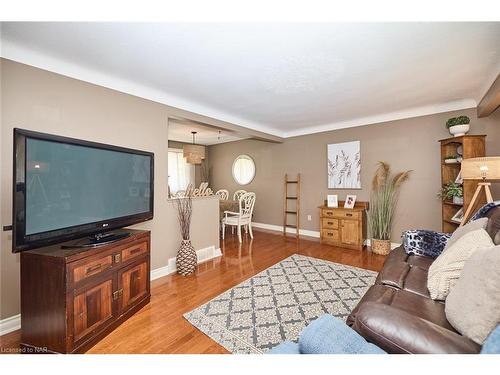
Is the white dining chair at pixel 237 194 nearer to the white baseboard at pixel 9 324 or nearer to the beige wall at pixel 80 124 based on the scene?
the beige wall at pixel 80 124

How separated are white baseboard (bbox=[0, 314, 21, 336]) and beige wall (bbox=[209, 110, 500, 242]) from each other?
4.43 m

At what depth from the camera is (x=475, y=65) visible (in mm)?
2156

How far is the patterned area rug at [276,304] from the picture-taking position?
1646 millimetres

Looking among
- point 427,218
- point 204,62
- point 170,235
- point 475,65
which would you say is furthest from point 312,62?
point 427,218

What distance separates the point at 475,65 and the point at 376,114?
1.57 m

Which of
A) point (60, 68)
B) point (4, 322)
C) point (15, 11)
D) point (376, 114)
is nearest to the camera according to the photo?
point (15, 11)

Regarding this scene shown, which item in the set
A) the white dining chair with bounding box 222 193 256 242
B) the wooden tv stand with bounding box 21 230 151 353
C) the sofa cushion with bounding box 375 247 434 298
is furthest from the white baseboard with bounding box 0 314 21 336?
the white dining chair with bounding box 222 193 256 242

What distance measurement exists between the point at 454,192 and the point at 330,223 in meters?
1.79

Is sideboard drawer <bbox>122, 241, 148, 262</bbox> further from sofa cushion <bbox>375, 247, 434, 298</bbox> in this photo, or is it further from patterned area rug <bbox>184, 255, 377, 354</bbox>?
sofa cushion <bbox>375, 247, 434, 298</bbox>

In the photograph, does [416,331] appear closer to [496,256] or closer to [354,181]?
[496,256]

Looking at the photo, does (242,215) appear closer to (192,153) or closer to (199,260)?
(199,260)

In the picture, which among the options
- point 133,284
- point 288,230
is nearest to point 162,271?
point 133,284

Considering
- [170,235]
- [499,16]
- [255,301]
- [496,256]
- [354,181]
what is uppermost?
[499,16]

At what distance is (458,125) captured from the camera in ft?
9.70
